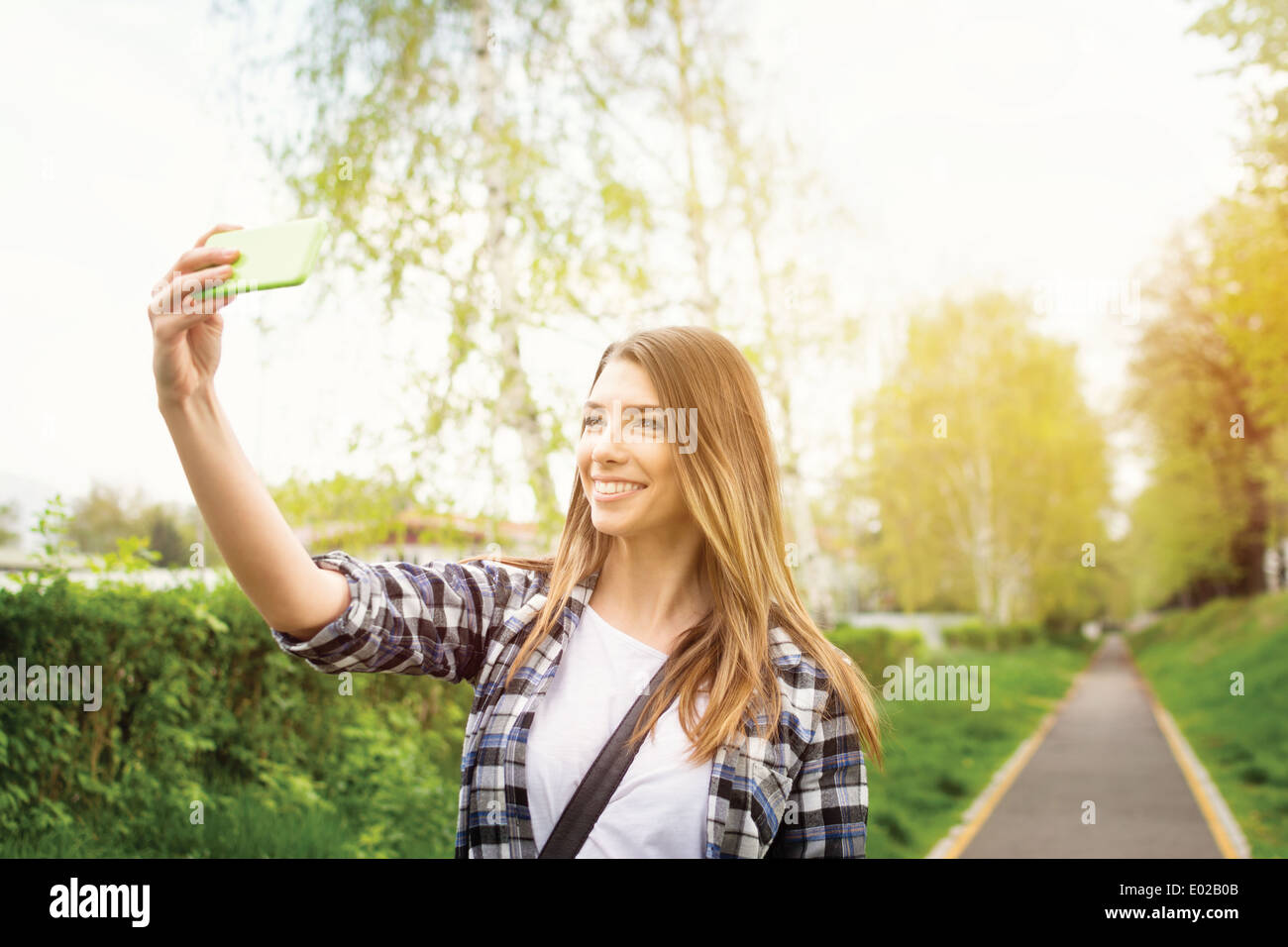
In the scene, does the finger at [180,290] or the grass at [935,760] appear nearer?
the finger at [180,290]

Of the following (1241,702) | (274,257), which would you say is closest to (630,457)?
(274,257)

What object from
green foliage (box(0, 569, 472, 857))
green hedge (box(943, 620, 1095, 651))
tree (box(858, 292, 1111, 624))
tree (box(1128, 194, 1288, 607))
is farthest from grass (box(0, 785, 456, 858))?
green hedge (box(943, 620, 1095, 651))

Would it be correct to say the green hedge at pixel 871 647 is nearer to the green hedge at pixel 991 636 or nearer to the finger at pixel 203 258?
the finger at pixel 203 258

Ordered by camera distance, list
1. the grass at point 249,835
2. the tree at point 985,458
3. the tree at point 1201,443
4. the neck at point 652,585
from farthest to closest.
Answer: the tree at point 1201,443 < the tree at point 985,458 < the grass at point 249,835 < the neck at point 652,585

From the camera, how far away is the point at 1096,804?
9438mm

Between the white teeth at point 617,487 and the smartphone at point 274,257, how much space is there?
77 cm

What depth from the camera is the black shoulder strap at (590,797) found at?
1.79 m

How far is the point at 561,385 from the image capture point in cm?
779

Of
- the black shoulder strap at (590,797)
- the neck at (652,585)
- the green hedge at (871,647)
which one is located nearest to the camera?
the black shoulder strap at (590,797)

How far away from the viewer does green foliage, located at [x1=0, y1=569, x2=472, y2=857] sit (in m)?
4.21

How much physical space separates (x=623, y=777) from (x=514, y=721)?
0.74 ft

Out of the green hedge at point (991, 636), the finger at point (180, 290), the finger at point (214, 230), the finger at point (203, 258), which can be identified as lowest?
the green hedge at point (991, 636)

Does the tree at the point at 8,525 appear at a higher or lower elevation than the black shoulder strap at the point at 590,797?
higher

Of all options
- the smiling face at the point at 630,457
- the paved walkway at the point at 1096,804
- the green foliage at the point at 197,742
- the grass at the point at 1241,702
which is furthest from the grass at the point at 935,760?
the green foliage at the point at 197,742
